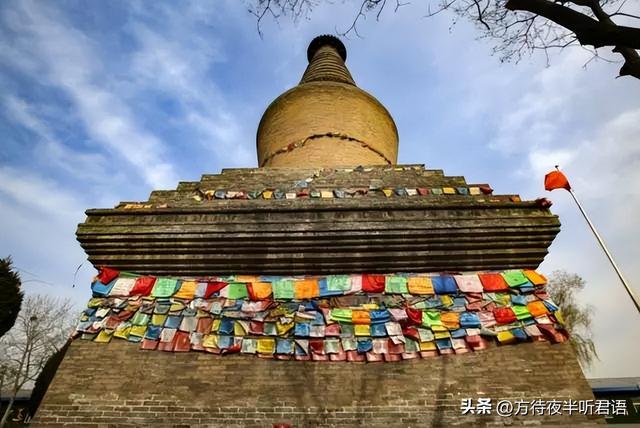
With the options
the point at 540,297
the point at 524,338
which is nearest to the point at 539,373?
the point at 524,338

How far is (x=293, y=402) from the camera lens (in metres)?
5.83

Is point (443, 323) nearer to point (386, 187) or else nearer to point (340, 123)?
point (386, 187)

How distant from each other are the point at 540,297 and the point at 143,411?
6.26m

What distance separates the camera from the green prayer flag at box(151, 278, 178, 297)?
695 centimetres

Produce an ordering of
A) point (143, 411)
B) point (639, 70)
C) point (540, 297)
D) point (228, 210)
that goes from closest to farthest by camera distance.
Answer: point (639, 70)
point (143, 411)
point (540, 297)
point (228, 210)

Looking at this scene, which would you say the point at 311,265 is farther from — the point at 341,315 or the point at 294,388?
the point at 294,388

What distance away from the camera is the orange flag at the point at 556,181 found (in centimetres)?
874

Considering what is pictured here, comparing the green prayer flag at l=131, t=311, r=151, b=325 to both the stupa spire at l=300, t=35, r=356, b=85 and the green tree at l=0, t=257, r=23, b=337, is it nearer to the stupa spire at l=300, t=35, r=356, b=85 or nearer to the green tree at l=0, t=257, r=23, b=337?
the stupa spire at l=300, t=35, r=356, b=85

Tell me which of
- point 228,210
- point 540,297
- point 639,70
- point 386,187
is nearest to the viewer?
point 639,70

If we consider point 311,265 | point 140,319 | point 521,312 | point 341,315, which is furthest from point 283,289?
point 521,312

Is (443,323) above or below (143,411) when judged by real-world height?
above

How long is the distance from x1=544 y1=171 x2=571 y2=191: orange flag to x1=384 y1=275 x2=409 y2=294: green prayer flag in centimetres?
423

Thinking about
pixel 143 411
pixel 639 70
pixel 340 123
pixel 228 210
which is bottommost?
pixel 143 411

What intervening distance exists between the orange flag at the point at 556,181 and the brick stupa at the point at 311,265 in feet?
5.53
